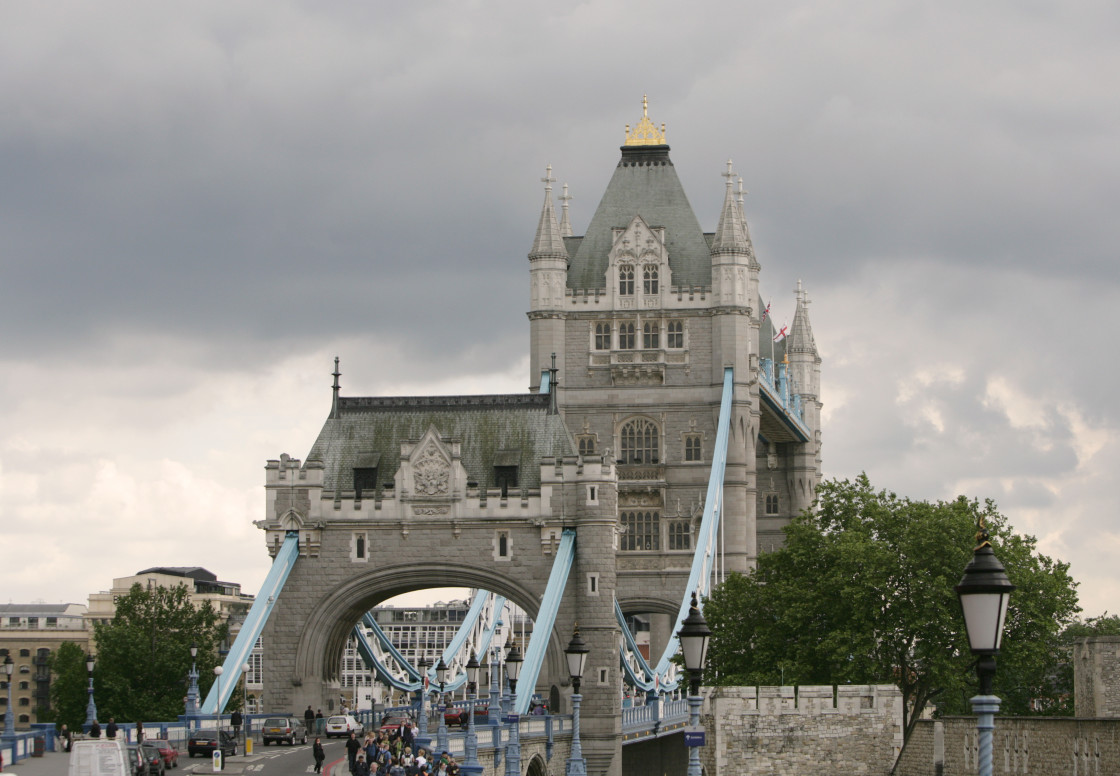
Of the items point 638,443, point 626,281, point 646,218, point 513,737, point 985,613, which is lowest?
point 513,737

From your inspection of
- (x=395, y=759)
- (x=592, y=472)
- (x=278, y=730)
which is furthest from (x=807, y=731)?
(x=395, y=759)

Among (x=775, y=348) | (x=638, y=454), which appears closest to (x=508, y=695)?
(x=638, y=454)

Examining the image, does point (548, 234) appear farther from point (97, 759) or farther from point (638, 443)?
point (97, 759)

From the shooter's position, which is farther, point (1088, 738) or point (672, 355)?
point (672, 355)

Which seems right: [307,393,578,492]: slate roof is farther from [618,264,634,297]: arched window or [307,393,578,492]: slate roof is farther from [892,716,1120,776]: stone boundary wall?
[618,264,634,297]: arched window

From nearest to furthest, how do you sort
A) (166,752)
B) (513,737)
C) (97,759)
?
(97,759)
(166,752)
(513,737)

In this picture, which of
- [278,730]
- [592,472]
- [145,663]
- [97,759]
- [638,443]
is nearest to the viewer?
[97,759]

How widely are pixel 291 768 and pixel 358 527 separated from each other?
20.4 metres

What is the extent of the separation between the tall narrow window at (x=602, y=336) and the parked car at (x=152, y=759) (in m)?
47.9

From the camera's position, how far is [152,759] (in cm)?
3831

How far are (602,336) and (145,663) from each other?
93.4ft

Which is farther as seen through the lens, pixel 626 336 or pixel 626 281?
pixel 626 281

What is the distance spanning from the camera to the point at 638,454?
275 feet

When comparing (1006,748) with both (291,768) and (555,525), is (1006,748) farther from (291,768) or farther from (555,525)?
(291,768)
